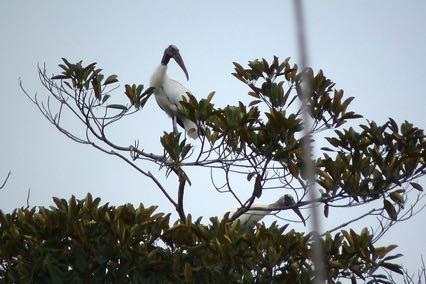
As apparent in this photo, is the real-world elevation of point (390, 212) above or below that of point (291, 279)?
above

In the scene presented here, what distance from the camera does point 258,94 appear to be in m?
4.86

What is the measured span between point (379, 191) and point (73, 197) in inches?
88.2

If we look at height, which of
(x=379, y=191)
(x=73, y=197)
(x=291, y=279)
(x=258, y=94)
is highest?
(x=258, y=94)

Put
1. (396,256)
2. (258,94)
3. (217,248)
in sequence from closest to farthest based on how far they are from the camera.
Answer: (217,248)
(396,256)
(258,94)

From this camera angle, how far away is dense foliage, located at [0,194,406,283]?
157 inches

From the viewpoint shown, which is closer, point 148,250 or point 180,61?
point 148,250

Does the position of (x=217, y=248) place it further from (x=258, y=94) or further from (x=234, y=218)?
(x=258, y=94)

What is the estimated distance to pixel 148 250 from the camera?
4125mm

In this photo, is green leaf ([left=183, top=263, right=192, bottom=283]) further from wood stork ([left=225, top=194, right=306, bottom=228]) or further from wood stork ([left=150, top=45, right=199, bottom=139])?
wood stork ([left=150, top=45, right=199, bottom=139])

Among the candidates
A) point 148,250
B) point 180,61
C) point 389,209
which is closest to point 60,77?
point 148,250

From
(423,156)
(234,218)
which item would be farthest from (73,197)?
(423,156)

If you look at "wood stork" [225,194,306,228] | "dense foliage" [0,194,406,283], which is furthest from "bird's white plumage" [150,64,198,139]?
"dense foliage" [0,194,406,283]

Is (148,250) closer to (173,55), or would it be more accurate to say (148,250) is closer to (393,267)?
(393,267)

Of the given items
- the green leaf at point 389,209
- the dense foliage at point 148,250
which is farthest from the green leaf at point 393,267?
the green leaf at point 389,209
